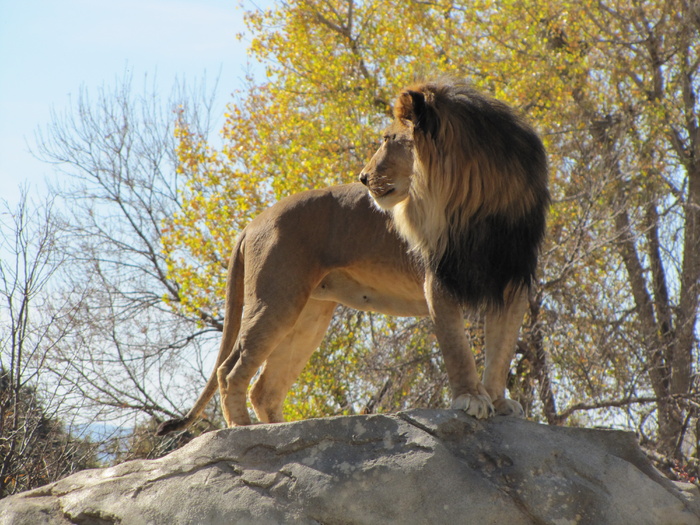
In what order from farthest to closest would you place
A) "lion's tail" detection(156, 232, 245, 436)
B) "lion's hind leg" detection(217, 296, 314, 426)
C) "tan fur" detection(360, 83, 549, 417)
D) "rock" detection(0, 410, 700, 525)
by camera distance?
"lion's tail" detection(156, 232, 245, 436) → "lion's hind leg" detection(217, 296, 314, 426) → "tan fur" detection(360, 83, 549, 417) → "rock" detection(0, 410, 700, 525)

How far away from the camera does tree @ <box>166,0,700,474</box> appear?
8.80 meters

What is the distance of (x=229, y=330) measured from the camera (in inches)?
170

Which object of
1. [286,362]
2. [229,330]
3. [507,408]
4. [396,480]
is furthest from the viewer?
[286,362]

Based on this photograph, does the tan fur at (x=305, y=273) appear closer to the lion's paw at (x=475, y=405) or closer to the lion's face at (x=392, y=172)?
the lion's face at (x=392, y=172)

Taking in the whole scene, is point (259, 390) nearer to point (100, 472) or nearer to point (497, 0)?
point (100, 472)

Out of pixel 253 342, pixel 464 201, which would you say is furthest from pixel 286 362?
pixel 464 201

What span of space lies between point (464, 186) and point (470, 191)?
0.11 ft

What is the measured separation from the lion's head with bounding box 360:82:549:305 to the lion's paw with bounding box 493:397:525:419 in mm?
437

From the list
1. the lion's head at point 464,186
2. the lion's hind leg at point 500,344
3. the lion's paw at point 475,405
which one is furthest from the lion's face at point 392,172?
the lion's paw at point 475,405

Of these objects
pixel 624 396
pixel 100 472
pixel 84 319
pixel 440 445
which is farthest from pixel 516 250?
pixel 84 319

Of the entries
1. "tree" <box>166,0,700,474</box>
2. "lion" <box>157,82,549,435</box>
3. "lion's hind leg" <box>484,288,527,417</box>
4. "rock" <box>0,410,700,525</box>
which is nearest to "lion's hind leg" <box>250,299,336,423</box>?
"lion" <box>157,82,549,435</box>

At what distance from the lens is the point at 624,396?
8289mm

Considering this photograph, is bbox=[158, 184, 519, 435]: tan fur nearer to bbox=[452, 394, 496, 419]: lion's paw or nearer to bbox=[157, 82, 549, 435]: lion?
bbox=[157, 82, 549, 435]: lion

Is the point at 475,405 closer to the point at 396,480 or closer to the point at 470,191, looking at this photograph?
the point at 396,480
